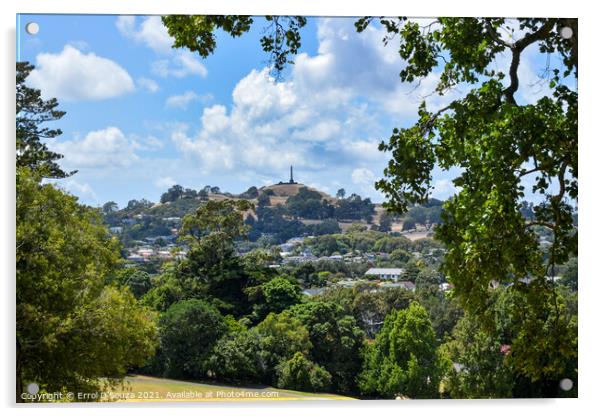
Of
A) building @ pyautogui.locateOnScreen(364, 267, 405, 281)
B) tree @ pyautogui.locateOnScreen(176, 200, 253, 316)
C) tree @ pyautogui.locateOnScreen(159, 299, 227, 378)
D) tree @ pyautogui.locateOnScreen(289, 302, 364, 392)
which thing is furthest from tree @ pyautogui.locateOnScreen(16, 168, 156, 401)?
building @ pyautogui.locateOnScreen(364, 267, 405, 281)

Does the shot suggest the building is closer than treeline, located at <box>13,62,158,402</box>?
No

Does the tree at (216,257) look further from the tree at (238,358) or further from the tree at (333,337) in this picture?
the tree at (333,337)

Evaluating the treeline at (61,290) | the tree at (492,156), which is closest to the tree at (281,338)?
the treeline at (61,290)

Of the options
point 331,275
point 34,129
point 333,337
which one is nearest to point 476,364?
point 333,337

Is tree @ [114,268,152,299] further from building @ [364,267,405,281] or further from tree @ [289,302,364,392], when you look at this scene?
building @ [364,267,405,281]

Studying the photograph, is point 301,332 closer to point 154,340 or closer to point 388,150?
point 154,340

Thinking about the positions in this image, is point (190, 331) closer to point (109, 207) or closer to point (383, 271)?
point (109, 207)

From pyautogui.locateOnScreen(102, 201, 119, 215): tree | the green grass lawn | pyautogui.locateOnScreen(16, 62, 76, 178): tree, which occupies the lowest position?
the green grass lawn
